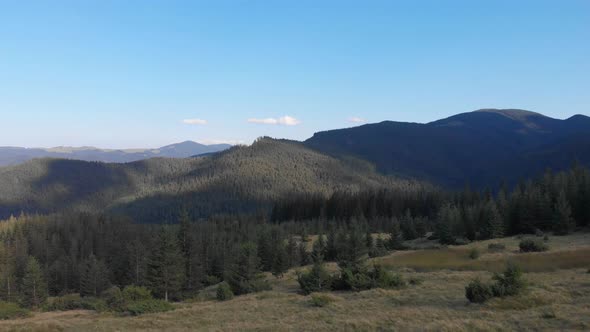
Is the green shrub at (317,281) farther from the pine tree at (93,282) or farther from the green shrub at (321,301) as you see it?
the pine tree at (93,282)

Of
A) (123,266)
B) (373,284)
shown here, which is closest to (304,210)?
(123,266)

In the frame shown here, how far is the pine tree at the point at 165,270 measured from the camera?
167ft

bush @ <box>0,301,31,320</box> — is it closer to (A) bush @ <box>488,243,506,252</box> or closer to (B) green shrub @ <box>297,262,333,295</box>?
(B) green shrub @ <box>297,262,333,295</box>

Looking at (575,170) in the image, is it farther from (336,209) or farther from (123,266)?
(123,266)

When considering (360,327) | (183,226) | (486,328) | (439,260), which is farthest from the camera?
(183,226)

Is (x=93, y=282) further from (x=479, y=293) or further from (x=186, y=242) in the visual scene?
(x=479, y=293)

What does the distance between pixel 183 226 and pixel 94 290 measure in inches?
1439

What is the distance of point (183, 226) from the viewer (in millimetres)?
62406

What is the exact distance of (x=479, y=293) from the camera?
23.6 metres

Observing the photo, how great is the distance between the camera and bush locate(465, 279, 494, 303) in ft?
77.1

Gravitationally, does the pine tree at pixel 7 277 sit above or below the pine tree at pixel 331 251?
below

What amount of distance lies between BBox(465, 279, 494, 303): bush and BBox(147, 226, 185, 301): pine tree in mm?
37861

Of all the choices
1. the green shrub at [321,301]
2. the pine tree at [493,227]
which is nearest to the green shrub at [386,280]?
the green shrub at [321,301]

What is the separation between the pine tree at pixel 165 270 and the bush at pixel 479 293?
37.9 metres
